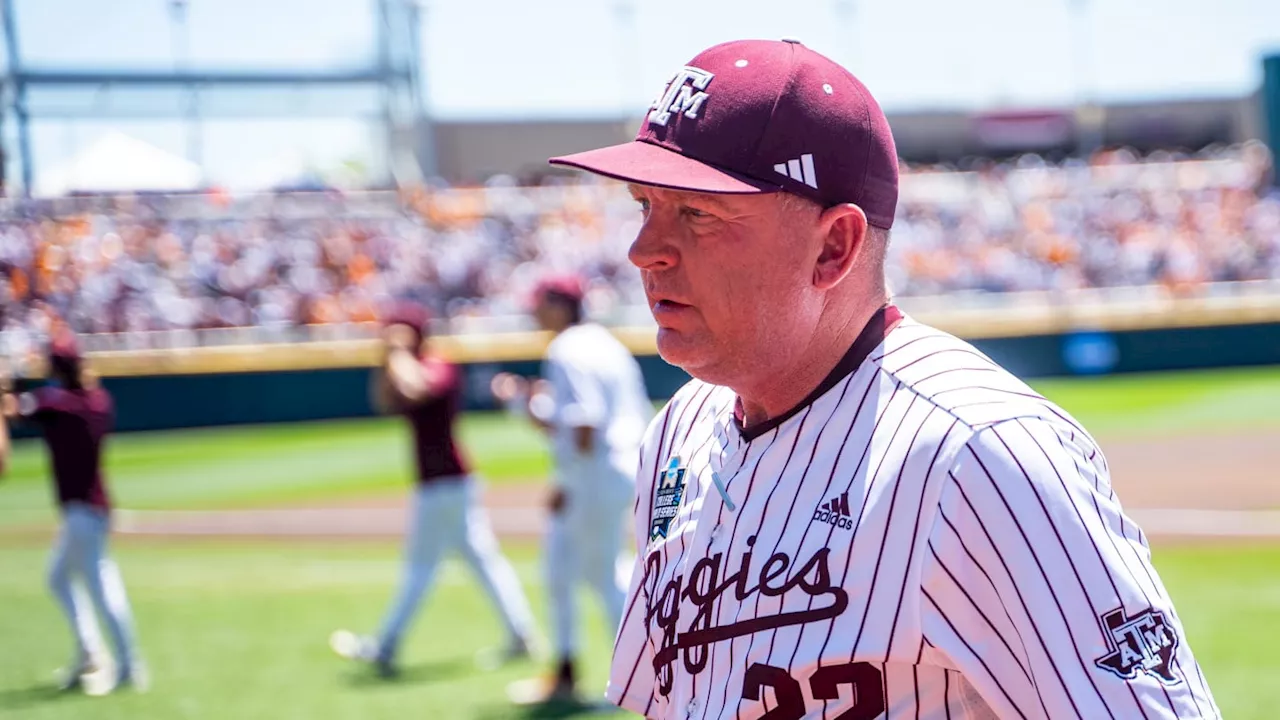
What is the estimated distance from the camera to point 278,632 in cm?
917

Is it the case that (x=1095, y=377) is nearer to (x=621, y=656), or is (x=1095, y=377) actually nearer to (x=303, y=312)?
(x=303, y=312)

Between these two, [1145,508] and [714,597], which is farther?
[1145,508]

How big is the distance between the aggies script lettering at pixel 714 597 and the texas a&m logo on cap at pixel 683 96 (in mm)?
627

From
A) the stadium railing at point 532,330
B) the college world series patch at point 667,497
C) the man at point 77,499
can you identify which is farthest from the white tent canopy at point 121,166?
the college world series patch at point 667,497

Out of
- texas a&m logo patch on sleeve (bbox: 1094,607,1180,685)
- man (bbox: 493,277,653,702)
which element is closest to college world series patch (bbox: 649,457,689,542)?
texas a&m logo patch on sleeve (bbox: 1094,607,1180,685)

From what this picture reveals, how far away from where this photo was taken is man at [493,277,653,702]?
7203 millimetres

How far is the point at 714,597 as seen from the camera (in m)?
1.86

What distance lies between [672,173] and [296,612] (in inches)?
343

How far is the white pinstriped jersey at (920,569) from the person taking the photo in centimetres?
156

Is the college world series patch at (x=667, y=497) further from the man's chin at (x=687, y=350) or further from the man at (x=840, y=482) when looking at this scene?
the man's chin at (x=687, y=350)

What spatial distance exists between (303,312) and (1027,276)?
16.5 m

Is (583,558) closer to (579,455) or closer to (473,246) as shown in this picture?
(579,455)

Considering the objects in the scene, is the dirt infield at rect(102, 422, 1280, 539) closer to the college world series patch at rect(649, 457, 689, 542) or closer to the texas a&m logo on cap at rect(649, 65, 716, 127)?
the college world series patch at rect(649, 457, 689, 542)

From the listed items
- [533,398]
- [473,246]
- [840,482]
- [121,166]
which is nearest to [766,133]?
[840,482]
